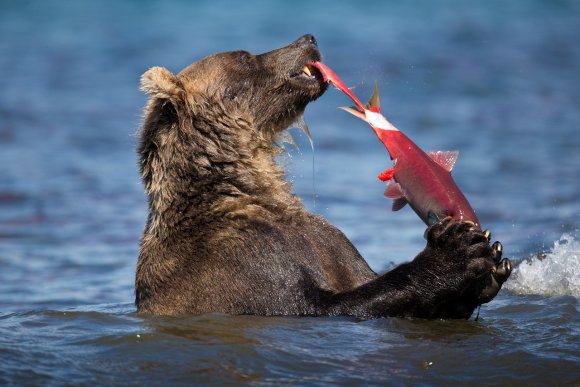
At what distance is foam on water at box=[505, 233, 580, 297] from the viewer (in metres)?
7.33

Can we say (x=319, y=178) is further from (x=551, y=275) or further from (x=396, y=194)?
(x=396, y=194)

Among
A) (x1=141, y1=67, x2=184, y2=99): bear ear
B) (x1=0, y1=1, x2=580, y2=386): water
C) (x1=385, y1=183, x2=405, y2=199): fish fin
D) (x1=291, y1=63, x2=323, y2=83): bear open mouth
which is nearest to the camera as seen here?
(x1=0, y1=1, x2=580, y2=386): water

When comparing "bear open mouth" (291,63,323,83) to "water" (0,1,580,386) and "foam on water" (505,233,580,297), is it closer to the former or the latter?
"water" (0,1,580,386)

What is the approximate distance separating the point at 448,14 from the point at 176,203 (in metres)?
19.7

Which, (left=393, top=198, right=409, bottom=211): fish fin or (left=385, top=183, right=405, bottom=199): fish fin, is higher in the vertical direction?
(left=385, top=183, right=405, bottom=199): fish fin

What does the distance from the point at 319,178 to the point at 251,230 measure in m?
6.47

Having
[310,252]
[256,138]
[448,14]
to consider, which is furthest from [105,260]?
[448,14]

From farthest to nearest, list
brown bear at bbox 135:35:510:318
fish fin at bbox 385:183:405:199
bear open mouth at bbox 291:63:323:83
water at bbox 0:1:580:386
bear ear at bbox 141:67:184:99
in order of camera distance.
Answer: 1. bear open mouth at bbox 291:63:323:83
2. bear ear at bbox 141:67:184:99
3. fish fin at bbox 385:183:405:199
4. brown bear at bbox 135:35:510:318
5. water at bbox 0:1:580:386

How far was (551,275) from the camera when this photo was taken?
24.8 feet

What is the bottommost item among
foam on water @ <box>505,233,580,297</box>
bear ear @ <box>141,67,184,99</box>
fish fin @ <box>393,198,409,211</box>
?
foam on water @ <box>505,233,580,297</box>

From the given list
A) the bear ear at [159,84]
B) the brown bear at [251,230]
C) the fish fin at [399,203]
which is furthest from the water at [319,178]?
the bear ear at [159,84]

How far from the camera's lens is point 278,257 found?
20.4 feet

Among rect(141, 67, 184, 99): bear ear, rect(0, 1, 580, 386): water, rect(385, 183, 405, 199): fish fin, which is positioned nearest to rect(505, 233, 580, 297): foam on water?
rect(0, 1, 580, 386): water

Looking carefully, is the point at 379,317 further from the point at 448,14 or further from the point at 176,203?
the point at 448,14
